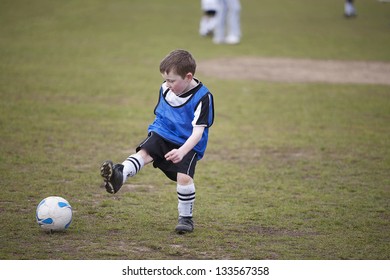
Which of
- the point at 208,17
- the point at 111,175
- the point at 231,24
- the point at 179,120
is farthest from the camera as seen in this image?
the point at 208,17

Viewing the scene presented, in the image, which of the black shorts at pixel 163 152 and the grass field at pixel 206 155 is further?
the black shorts at pixel 163 152

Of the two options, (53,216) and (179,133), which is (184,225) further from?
(53,216)

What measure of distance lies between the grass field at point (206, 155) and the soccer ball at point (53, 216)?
0.30 ft

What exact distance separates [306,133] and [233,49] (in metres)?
8.12

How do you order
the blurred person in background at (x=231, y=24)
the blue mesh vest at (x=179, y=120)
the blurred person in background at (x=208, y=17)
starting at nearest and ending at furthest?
1. the blue mesh vest at (x=179, y=120)
2. the blurred person in background at (x=231, y=24)
3. the blurred person in background at (x=208, y=17)

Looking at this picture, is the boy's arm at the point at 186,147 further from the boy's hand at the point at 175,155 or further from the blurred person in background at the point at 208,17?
the blurred person in background at the point at 208,17

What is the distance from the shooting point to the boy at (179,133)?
529 cm

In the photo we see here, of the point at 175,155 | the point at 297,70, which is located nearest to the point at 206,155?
the point at 175,155

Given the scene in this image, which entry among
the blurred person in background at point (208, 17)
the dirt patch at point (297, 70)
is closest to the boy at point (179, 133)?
the dirt patch at point (297, 70)

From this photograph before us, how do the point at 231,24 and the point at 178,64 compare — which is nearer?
the point at 178,64

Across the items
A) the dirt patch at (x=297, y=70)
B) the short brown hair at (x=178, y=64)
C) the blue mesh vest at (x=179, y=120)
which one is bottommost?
the blue mesh vest at (x=179, y=120)

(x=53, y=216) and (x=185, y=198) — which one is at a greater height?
(x=185, y=198)

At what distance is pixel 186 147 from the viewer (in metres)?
5.23

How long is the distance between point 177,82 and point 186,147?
1.74 ft
